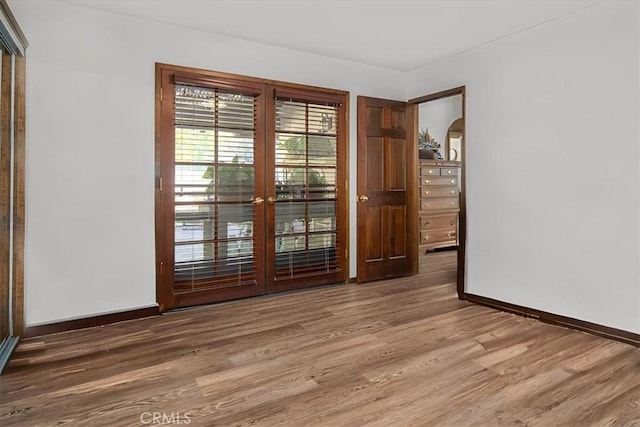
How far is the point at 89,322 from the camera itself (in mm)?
3092

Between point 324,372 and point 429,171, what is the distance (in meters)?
4.62

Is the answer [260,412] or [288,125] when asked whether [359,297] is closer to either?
[288,125]

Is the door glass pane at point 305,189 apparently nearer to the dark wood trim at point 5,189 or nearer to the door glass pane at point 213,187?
the door glass pane at point 213,187

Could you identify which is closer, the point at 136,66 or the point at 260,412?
the point at 260,412

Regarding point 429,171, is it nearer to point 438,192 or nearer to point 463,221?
point 438,192

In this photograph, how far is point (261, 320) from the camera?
3.24 meters

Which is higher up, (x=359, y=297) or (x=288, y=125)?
(x=288, y=125)

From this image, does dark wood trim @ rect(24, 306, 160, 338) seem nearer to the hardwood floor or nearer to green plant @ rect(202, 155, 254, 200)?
the hardwood floor

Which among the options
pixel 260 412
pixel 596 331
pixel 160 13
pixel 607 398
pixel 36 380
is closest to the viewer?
pixel 260 412

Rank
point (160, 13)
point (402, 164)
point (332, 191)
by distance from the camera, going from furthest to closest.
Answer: point (402, 164) < point (332, 191) < point (160, 13)

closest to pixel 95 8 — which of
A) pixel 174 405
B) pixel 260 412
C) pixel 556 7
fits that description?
pixel 174 405

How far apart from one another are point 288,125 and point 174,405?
9.05ft

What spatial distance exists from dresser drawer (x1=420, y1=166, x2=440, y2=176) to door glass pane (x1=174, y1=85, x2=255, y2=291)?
10.7 ft

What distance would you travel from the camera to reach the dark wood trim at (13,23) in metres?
2.34
